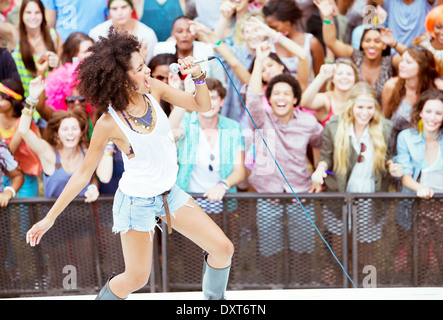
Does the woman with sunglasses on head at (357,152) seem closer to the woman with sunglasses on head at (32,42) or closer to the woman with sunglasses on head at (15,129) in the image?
the woman with sunglasses on head at (15,129)

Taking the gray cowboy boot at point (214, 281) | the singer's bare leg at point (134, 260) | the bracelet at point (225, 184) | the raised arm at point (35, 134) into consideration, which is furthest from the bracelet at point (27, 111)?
the gray cowboy boot at point (214, 281)

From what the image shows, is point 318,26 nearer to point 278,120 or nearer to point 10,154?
point 278,120

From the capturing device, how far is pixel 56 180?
4086mm

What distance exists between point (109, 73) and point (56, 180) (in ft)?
4.67

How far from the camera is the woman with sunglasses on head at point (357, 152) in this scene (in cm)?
413

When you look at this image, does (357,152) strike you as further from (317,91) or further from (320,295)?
(320,295)

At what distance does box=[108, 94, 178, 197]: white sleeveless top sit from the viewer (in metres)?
2.99

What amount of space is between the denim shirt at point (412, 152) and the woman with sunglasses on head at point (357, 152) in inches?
2.5

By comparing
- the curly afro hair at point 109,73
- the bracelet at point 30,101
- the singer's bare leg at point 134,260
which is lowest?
the singer's bare leg at point 134,260

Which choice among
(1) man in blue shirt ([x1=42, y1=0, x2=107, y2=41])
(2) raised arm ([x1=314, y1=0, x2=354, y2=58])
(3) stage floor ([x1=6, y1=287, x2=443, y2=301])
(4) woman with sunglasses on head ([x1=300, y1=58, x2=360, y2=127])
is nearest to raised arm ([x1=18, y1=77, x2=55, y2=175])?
(1) man in blue shirt ([x1=42, y1=0, x2=107, y2=41])

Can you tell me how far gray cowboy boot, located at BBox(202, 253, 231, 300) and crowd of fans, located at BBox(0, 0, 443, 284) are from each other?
804mm

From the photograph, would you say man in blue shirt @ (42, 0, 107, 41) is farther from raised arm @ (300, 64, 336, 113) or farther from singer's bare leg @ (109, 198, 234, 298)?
singer's bare leg @ (109, 198, 234, 298)

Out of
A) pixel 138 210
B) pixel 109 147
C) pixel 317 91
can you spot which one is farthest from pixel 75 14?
pixel 138 210
